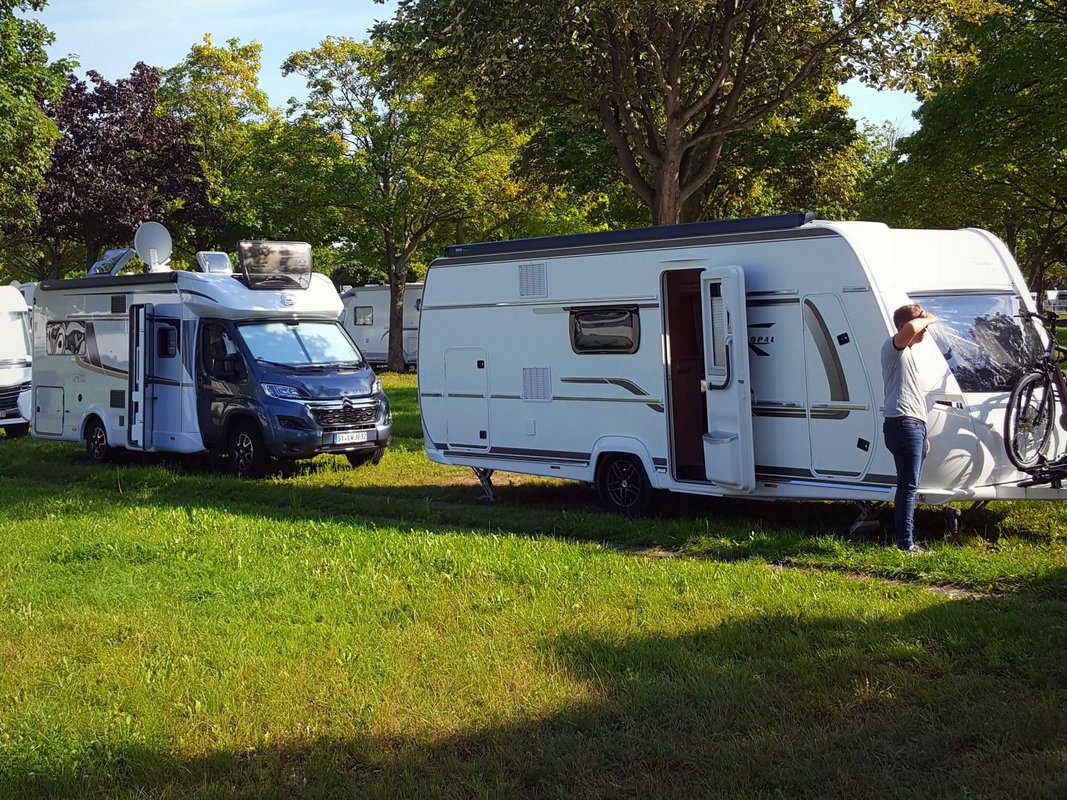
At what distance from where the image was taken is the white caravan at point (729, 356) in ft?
29.2

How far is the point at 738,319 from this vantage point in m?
9.55

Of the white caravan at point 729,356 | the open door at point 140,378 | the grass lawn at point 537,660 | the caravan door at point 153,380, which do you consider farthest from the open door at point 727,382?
the open door at point 140,378

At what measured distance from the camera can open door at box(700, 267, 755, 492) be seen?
376 inches

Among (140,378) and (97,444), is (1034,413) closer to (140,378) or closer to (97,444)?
(140,378)

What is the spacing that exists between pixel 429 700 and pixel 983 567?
168 inches

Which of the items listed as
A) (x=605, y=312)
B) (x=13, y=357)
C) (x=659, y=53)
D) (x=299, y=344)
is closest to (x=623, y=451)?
(x=605, y=312)

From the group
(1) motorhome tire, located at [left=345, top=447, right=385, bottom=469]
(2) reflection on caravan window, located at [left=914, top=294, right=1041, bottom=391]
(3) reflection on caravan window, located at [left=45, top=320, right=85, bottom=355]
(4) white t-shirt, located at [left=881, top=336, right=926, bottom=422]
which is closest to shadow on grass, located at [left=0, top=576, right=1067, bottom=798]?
(4) white t-shirt, located at [left=881, top=336, right=926, bottom=422]

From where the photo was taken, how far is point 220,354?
14539 millimetres

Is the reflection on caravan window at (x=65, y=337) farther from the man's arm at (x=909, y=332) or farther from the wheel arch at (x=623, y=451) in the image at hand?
the man's arm at (x=909, y=332)

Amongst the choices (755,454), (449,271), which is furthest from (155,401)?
(755,454)

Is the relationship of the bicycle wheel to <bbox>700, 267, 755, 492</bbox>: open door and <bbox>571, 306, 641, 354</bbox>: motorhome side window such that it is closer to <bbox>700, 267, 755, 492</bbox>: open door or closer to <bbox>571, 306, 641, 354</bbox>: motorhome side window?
<bbox>700, 267, 755, 492</bbox>: open door

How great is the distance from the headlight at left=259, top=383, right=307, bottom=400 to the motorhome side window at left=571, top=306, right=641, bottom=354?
14.6ft

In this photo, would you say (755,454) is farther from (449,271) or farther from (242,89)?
(242,89)

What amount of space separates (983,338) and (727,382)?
6.99ft
